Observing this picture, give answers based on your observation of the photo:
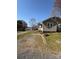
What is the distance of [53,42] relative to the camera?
1.61 m

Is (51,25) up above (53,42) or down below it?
above

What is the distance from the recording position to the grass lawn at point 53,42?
160 centimetres

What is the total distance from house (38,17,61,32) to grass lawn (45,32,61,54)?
0.05 metres

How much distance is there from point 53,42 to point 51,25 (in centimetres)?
18

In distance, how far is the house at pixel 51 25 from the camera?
63.4 inches

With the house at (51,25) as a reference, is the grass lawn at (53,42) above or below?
below

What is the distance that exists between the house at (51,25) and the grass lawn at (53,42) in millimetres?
53

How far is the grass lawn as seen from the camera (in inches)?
63.1

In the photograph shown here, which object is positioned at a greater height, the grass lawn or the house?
the house
